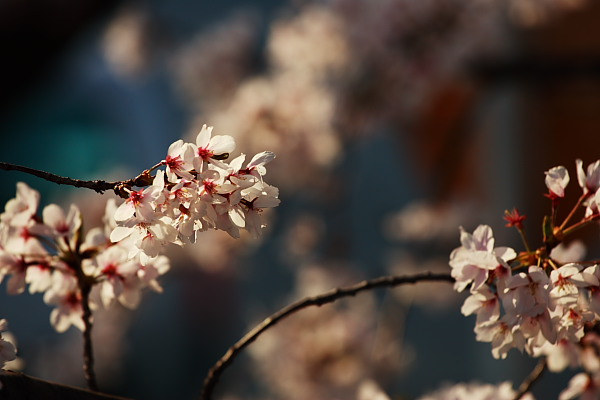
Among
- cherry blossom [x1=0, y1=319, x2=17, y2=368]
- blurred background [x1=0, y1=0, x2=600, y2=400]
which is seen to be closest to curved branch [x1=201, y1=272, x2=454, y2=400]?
cherry blossom [x1=0, y1=319, x2=17, y2=368]

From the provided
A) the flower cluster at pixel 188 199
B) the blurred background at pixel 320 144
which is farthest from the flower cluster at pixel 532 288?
the blurred background at pixel 320 144

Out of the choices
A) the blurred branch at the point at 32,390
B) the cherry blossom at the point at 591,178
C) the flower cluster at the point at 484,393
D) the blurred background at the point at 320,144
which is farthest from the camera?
the blurred background at the point at 320,144

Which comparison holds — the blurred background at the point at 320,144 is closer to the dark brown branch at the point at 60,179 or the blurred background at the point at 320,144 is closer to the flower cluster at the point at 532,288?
the flower cluster at the point at 532,288

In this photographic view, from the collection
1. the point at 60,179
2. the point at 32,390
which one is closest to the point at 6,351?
the point at 32,390

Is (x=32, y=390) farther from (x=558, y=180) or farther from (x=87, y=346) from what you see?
(x=558, y=180)

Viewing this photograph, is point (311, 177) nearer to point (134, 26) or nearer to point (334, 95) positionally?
point (334, 95)

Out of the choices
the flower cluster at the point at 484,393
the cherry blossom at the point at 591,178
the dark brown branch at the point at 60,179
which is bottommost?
the flower cluster at the point at 484,393

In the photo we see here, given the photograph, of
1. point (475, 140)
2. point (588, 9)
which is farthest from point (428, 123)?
point (588, 9)
